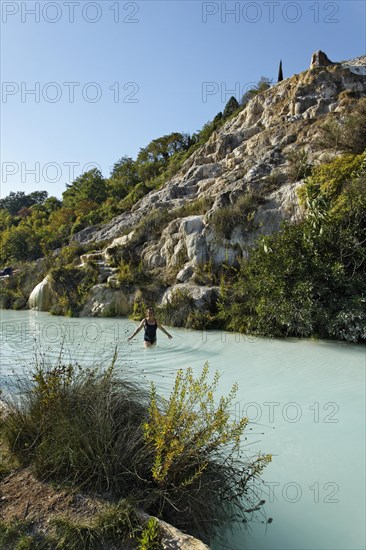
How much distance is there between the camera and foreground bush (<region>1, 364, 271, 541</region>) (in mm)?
2521

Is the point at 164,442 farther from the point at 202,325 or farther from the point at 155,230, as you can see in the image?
the point at 155,230

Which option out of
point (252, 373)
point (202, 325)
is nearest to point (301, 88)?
point (202, 325)

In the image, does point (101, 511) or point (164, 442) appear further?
point (164, 442)

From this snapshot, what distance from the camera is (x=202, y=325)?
40.7 ft

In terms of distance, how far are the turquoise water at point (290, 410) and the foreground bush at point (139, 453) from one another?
414mm

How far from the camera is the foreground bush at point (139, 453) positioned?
2521mm

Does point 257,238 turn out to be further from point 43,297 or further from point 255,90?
point 255,90

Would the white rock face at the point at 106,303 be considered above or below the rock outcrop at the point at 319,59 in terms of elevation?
below

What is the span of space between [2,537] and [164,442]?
1.05m

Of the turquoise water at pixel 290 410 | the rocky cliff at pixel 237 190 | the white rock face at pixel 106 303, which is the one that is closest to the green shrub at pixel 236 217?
the rocky cliff at pixel 237 190

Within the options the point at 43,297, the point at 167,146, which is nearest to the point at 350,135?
the point at 43,297

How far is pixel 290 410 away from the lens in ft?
17.4

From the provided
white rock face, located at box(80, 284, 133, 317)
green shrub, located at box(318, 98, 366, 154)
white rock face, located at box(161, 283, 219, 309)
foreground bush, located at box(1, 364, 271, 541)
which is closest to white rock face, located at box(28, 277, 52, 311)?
white rock face, located at box(80, 284, 133, 317)

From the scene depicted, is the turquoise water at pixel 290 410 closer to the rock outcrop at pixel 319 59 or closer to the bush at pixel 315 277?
the bush at pixel 315 277
